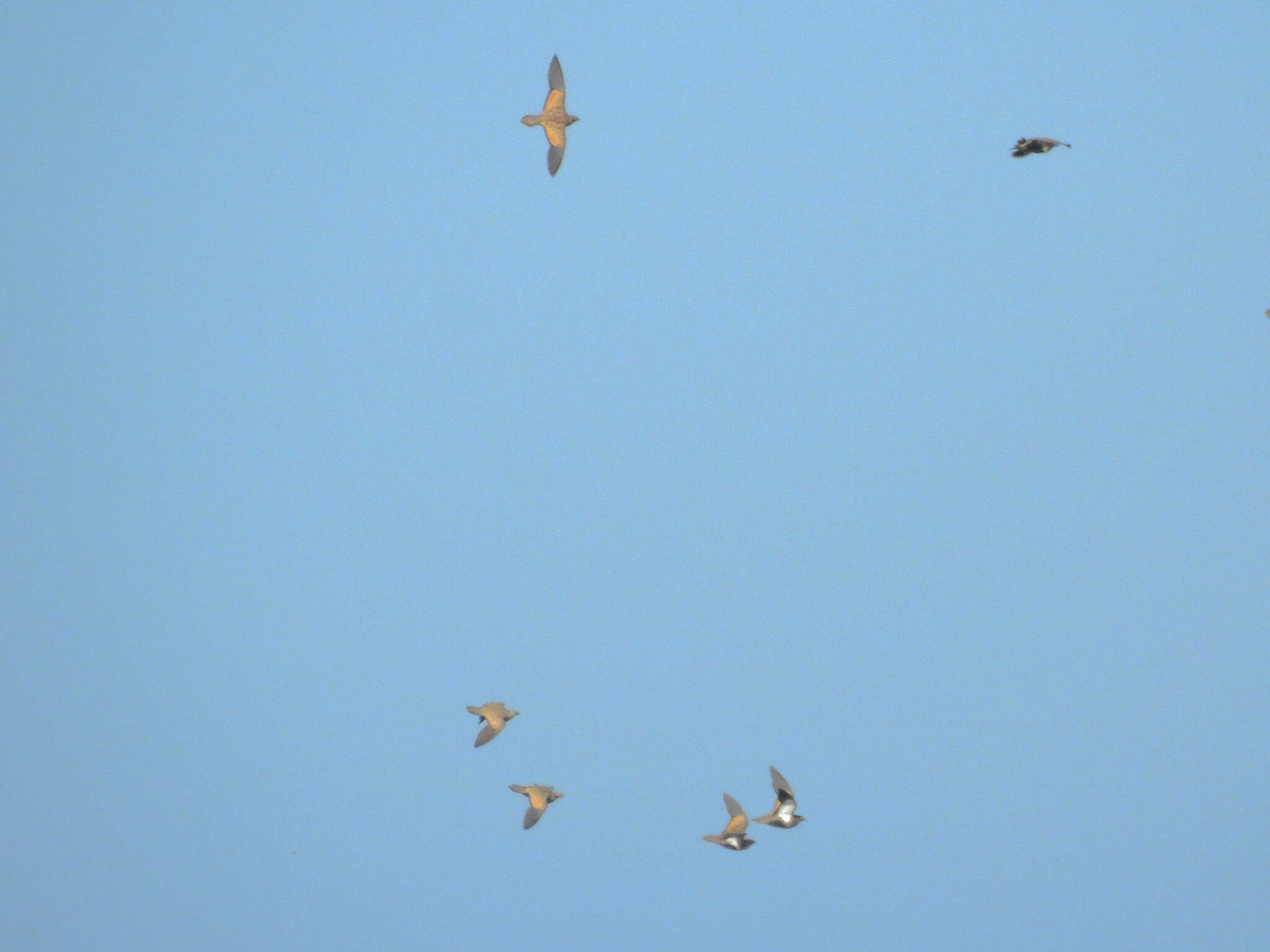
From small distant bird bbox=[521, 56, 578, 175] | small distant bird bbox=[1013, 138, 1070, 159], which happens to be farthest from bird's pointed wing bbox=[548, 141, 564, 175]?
small distant bird bbox=[1013, 138, 1070, 159]

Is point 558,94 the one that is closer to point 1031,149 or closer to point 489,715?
point 1031,149

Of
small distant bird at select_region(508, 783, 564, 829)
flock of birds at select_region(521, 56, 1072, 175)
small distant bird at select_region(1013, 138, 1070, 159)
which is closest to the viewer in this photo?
small distant bird at select_region(1013, 138, 1070, 159)

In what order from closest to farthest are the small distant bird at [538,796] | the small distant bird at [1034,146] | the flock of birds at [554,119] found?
1. the small distant bird at [1034,146]
2. the flock of birds at [554,119]
3. the small distant bird at [538,796]

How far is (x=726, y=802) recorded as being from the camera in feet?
31.7

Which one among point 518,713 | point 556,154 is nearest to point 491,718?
point 518,713

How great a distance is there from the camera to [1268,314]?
1045 centimetres

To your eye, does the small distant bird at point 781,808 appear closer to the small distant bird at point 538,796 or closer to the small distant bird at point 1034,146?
the small distant bird at point 538,796

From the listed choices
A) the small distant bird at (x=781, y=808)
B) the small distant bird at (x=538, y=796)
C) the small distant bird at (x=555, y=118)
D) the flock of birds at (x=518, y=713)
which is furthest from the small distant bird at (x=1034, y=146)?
the small distant bird at (x=538, y=796)

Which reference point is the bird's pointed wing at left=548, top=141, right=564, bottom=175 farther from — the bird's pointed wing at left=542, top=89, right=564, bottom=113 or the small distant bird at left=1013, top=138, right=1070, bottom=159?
the small distant bird at left=1013, top=138, right=1070, bottom=159

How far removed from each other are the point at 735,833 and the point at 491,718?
5.76ft

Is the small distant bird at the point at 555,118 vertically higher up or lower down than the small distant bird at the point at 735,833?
higher up

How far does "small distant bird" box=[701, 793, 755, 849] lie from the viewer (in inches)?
369

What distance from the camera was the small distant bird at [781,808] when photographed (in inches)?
368

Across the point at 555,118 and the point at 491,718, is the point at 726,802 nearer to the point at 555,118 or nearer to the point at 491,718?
the point at 491,718
